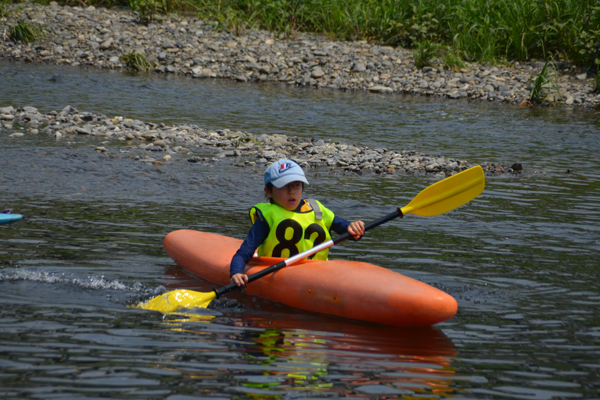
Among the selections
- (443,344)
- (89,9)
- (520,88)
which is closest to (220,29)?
(89,9)

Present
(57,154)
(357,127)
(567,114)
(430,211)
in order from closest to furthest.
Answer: (430,211)
(57,154)
(357,127)
(567,114)

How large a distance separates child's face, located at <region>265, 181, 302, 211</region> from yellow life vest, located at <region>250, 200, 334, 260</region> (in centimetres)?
4

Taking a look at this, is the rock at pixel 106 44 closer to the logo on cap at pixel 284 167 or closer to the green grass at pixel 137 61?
the green grass at pixel 137 61

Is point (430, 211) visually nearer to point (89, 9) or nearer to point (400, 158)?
Result: point (400, 158)

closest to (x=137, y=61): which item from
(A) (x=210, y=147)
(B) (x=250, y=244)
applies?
(A) (x=210, y=147)

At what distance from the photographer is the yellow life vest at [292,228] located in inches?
168

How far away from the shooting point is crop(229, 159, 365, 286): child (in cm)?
416

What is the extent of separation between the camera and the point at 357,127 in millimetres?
10750

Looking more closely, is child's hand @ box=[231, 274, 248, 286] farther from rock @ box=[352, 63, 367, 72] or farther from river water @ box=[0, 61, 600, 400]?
rock @ box=[352, 63, 367, 72]

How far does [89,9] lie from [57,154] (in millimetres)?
11165

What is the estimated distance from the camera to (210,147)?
8.81 metres

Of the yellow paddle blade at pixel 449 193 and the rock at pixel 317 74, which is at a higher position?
the yellow paddle blade at pixel 449 193

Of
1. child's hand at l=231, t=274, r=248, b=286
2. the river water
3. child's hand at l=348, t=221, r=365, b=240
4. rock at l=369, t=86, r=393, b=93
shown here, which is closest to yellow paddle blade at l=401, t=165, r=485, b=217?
the river water

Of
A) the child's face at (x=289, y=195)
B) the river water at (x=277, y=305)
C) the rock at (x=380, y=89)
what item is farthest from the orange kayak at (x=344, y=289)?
the rock at (x=380, y=89)
